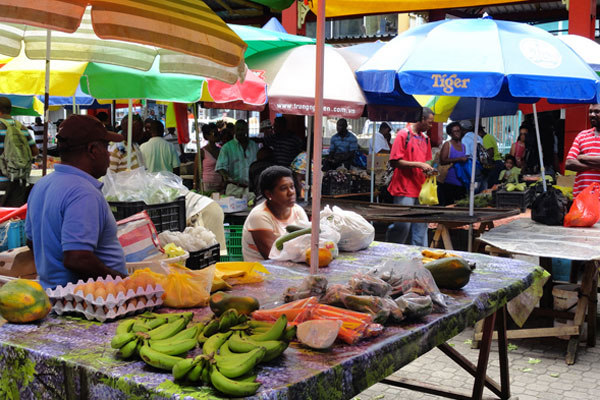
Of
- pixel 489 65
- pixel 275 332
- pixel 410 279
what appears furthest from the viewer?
pixel 489 65

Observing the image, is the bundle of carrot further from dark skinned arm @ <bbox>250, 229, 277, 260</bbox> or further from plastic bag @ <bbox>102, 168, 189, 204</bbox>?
plastic bag @ <bbox>102, 168, 189, 204</bbox>

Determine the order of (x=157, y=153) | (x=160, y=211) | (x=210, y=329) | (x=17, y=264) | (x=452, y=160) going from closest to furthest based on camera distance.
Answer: (x=210, y=329)
(x=17, y=264)
(x=160, y=211)
(x=157, y=153)
(x=452, y=160)

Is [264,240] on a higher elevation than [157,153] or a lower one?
lower

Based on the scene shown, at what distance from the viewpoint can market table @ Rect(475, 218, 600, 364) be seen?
17.3 feet

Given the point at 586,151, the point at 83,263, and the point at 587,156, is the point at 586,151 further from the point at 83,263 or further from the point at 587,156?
the point at 83,263

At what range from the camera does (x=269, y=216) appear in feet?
16.6

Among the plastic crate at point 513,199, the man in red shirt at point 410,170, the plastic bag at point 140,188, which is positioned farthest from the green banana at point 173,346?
the plastic crate at point 513,199

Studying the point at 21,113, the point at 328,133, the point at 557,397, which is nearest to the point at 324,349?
the point at 557,397

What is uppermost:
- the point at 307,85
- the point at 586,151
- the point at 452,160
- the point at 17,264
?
the point at 307,85

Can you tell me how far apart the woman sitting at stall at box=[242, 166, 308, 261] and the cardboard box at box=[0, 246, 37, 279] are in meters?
1.62

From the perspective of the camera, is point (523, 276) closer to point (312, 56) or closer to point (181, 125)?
Answer: point (312, 56)

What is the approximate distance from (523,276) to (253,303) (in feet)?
6.14

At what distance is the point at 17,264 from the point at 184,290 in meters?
2.24

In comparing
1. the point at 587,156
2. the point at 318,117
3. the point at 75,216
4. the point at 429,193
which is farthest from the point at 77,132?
the point at 429,193
